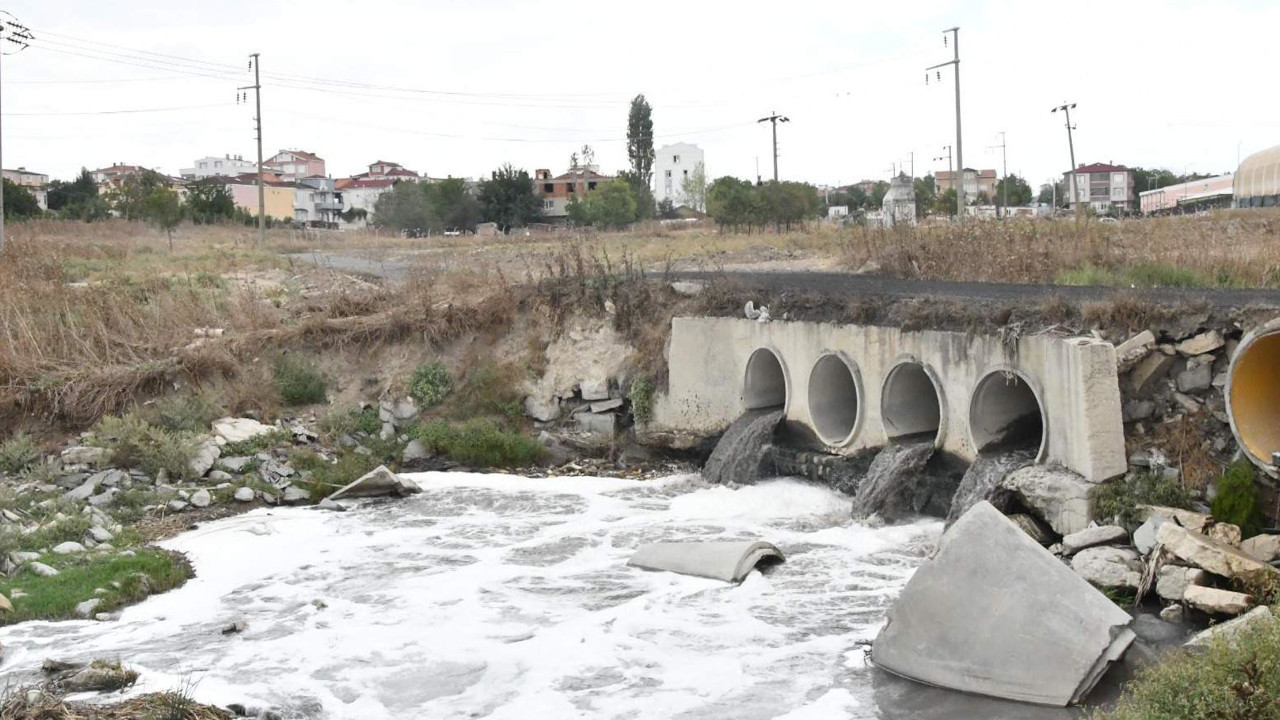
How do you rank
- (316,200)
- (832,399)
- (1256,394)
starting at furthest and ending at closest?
(316,200), (832,399), (1256,394)

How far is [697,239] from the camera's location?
1580 inches

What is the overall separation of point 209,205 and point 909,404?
182 ft

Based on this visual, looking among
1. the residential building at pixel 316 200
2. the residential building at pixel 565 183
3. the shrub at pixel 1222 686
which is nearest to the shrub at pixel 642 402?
the shrub at pixel 1222 686

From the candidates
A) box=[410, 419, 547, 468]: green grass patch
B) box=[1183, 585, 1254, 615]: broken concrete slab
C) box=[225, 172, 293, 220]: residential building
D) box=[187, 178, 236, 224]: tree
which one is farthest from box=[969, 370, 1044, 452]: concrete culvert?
box=[225, 172, 293, 220]: residential building

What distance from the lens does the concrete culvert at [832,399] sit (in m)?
17.0

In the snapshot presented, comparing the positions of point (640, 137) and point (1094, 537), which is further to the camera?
point (640, 137)

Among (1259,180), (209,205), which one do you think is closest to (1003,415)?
(1259,180)

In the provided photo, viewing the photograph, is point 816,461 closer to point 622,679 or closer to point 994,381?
point 994,381

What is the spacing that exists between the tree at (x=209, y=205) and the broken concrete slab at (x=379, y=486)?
45476mm

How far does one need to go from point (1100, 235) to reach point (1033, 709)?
1472 centimetres

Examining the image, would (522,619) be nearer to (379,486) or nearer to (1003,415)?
(379,486)

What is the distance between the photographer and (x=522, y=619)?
1166cm

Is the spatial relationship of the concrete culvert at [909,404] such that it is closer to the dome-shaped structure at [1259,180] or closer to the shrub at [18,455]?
the shrub at [18,455]

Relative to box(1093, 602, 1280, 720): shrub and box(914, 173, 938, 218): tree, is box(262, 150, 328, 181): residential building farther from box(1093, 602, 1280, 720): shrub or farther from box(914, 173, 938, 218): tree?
box(1093, 602, 1280, 720): shrub
